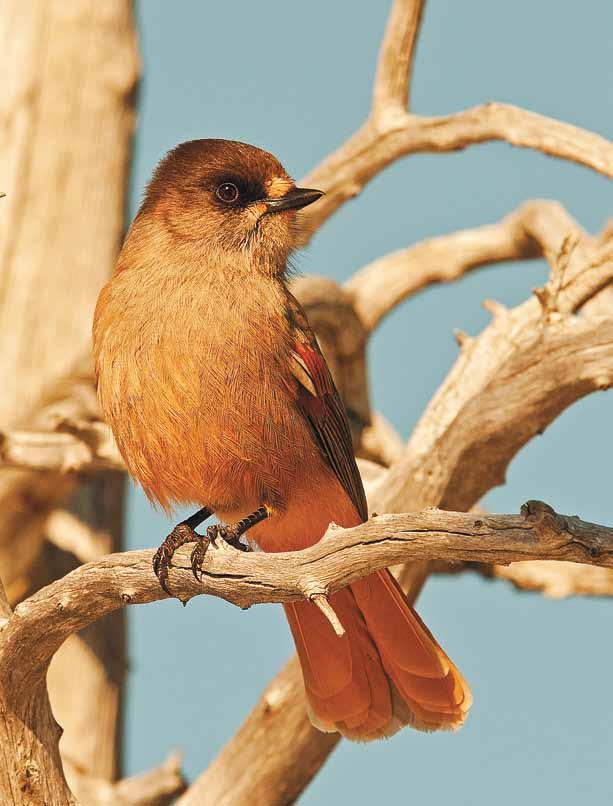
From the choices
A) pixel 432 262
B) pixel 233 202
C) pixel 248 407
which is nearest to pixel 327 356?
pixel 432 262

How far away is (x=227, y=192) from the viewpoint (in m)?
5.23

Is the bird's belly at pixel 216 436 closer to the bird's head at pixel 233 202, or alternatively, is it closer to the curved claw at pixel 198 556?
the curved claw at pixel 198 556

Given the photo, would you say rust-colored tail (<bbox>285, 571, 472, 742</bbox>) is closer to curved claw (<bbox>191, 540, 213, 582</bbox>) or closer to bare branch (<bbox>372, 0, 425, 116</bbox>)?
curved claw (<bbox>191, 540, 213, 582</bbox>)

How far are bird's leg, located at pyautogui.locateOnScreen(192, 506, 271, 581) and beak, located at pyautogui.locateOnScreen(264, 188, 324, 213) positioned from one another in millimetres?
1207

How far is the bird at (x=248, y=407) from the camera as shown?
4.57 meters

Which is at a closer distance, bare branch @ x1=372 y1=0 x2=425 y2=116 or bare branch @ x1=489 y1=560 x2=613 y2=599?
bare branch @ x1=372 y1=0 x2=425 y2=116

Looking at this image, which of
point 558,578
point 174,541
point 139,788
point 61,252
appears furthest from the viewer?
point 61,252

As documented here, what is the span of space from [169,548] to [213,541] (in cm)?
15

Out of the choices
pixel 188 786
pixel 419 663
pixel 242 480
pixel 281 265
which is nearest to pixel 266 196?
pixel 281 265

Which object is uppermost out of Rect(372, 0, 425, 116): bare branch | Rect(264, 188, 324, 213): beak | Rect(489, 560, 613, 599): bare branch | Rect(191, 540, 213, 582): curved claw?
Rect(372, 0, 425, 116): bare branch

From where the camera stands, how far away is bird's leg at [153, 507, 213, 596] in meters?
3.90

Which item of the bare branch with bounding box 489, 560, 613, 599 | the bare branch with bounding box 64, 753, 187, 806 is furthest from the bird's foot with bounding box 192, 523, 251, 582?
the bare branch with bounding box 489, 560, 613, 599

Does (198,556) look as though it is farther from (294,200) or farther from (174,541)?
(294,200)

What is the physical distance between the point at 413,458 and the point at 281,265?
3.32ft
